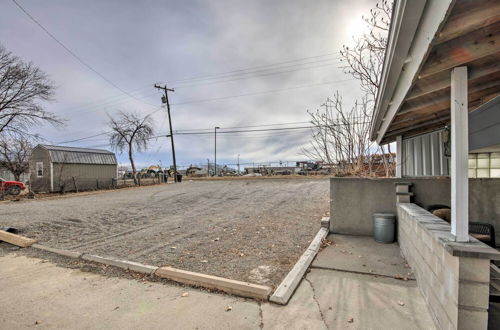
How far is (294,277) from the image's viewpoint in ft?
11.6

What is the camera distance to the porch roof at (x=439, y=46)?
1641mm

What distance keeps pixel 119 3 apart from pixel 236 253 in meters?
8.97

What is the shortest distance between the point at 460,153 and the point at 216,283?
10.1 ft

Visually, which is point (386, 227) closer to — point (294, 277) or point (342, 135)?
point (294, 277)

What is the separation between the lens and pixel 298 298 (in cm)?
313

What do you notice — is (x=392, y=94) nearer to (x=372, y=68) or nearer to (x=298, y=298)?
(x=298, y=298)

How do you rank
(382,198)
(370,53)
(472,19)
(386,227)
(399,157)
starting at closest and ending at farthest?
(472,19), (386,227), (382,198), (399,157), (370,53)

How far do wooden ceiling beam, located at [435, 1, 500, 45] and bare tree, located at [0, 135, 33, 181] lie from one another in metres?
24.6

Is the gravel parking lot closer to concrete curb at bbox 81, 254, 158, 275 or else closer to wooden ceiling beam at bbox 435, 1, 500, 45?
concrete curb at bbox 81, 254, 158, 275

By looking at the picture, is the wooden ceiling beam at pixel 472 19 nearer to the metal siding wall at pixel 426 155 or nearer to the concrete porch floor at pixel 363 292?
the concrete porch floor at pixel 363 292

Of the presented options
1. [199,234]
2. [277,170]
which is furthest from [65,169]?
[277,170]

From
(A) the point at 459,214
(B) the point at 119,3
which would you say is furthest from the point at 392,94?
(B) the point at 119,3

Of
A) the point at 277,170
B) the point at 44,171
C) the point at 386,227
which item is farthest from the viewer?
the point at 277,170

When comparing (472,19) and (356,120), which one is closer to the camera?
(472,19)
